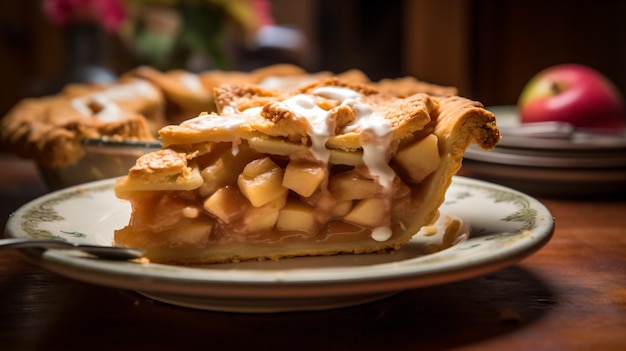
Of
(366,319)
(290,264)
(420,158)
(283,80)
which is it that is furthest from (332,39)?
(366,319)

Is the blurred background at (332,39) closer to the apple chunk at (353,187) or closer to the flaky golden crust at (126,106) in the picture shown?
the flaky golden crust at (126,106)

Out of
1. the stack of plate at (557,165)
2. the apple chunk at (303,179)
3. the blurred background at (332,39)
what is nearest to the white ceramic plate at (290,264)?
the apple chunk at (303,179)

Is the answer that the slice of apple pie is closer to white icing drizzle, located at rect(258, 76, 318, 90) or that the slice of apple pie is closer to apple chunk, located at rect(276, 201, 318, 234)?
apple chunk, located at rect(276, 201, 318, 234)

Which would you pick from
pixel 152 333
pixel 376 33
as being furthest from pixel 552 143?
pixel 376 33

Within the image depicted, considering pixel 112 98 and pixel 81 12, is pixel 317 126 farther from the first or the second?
pixel 81 12

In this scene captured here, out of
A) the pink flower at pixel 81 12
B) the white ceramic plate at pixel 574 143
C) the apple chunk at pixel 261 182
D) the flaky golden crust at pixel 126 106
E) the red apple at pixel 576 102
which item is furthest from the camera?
the pink flower at pixel 81 12

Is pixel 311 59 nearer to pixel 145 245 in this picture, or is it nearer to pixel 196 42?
pixel 196 42
